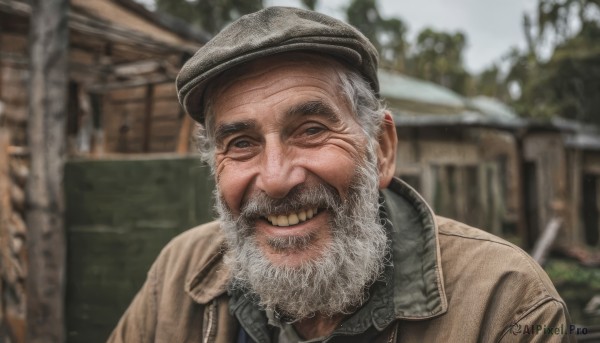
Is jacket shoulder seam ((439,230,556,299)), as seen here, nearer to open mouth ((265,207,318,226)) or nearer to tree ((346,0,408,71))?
open mouth ((265,207,318,226))

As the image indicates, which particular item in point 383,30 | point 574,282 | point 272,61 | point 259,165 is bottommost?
point 574,282

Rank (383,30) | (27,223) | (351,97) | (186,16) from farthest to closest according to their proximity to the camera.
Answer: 1. (383,30)
2. (186,16)
3. (27,223)
4. (351,97)

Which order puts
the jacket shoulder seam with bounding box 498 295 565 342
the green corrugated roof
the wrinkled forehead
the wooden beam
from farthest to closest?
1. the green corrugated roof
2. the wooden beam
3. the wrinkled forehead
4. the jacket shoulder seam with bounding box 498 295 565 342

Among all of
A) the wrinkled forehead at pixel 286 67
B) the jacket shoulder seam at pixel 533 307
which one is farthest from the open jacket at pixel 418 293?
the wrinkled forehead at pixel 286 67

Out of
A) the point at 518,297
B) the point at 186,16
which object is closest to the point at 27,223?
the point at 518,297

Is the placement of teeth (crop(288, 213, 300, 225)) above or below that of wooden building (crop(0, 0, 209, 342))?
below

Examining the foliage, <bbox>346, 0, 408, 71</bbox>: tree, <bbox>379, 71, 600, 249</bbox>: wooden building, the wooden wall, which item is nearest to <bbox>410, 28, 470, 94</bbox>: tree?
<bbox>346, 0, 408, 71</bbox>: tree

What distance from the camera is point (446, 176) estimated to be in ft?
39.6

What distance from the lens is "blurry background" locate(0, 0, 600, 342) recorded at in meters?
4.30

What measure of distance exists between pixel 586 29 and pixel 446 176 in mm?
11154

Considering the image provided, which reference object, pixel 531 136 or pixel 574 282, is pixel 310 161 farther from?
pixel 531 136

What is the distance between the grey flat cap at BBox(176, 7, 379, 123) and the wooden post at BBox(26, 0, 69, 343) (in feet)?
9.90

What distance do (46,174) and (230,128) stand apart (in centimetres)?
318

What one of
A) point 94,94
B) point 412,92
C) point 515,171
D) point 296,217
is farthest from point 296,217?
point 412,92
